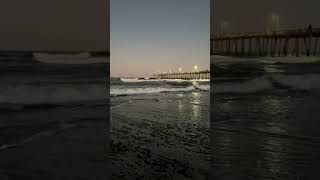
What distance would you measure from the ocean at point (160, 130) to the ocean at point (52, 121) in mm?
103

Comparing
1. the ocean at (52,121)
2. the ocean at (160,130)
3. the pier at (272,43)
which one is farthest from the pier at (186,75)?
the ocean at (52,121)

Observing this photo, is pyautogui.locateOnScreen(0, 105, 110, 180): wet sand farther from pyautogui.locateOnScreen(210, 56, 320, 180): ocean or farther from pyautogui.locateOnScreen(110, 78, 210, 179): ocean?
pyautogui.locateOnScreen(210, 56, 320, 180): ocean

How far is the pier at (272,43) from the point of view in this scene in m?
2.15

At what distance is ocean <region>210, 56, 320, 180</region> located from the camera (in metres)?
2.06

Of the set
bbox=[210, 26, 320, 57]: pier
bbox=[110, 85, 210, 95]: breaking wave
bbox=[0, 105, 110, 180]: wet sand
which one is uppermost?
bbox=[210, 26, 320, 57]: pier

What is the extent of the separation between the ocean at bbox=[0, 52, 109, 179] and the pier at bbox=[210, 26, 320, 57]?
2.61 feet

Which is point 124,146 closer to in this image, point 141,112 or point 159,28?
point 141,112

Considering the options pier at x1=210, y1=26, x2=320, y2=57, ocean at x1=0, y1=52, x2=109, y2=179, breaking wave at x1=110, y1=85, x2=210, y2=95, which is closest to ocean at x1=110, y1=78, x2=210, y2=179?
breaking wave at x1=110, y1=85, x2=210, y2=95

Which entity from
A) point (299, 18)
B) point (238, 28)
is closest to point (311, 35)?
point (299, 18)

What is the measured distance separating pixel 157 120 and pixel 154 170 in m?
0.63

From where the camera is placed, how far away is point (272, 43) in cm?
212

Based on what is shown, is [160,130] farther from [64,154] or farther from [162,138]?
[64,154]

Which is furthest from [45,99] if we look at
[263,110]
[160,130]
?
[263,110]

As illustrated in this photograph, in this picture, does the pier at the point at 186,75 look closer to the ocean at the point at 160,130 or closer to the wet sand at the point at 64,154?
the ocean at the point at 160,130
